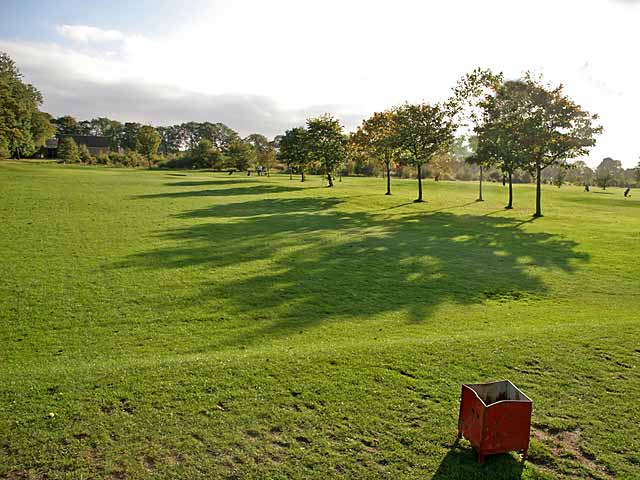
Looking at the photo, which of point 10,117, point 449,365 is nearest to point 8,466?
point 449,365

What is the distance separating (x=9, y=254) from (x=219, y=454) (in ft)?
45.2

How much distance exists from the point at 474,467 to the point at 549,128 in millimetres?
36548

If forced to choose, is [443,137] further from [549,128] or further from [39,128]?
[39,128]

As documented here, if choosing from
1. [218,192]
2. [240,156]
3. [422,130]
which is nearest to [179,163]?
[240,156]

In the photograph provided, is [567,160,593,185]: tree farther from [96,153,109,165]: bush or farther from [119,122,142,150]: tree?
[119,122,142,150]: tree

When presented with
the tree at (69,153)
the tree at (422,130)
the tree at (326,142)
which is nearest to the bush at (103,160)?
the tree at (69,153)

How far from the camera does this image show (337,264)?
56.1ft

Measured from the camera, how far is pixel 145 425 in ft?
20.0

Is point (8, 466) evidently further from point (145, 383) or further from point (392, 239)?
point (392, 239)

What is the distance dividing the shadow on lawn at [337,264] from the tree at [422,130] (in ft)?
53.0

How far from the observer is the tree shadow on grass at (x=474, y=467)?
5.25m

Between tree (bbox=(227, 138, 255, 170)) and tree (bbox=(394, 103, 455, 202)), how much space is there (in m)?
44.2

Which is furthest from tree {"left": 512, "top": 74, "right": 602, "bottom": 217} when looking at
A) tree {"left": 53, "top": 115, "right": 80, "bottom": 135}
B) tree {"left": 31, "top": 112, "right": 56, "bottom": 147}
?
tree {"left": 53, "top": 115, "right": 80, "bottom": 135}

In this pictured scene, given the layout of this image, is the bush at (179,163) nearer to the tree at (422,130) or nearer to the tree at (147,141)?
the tree at (147,141)
